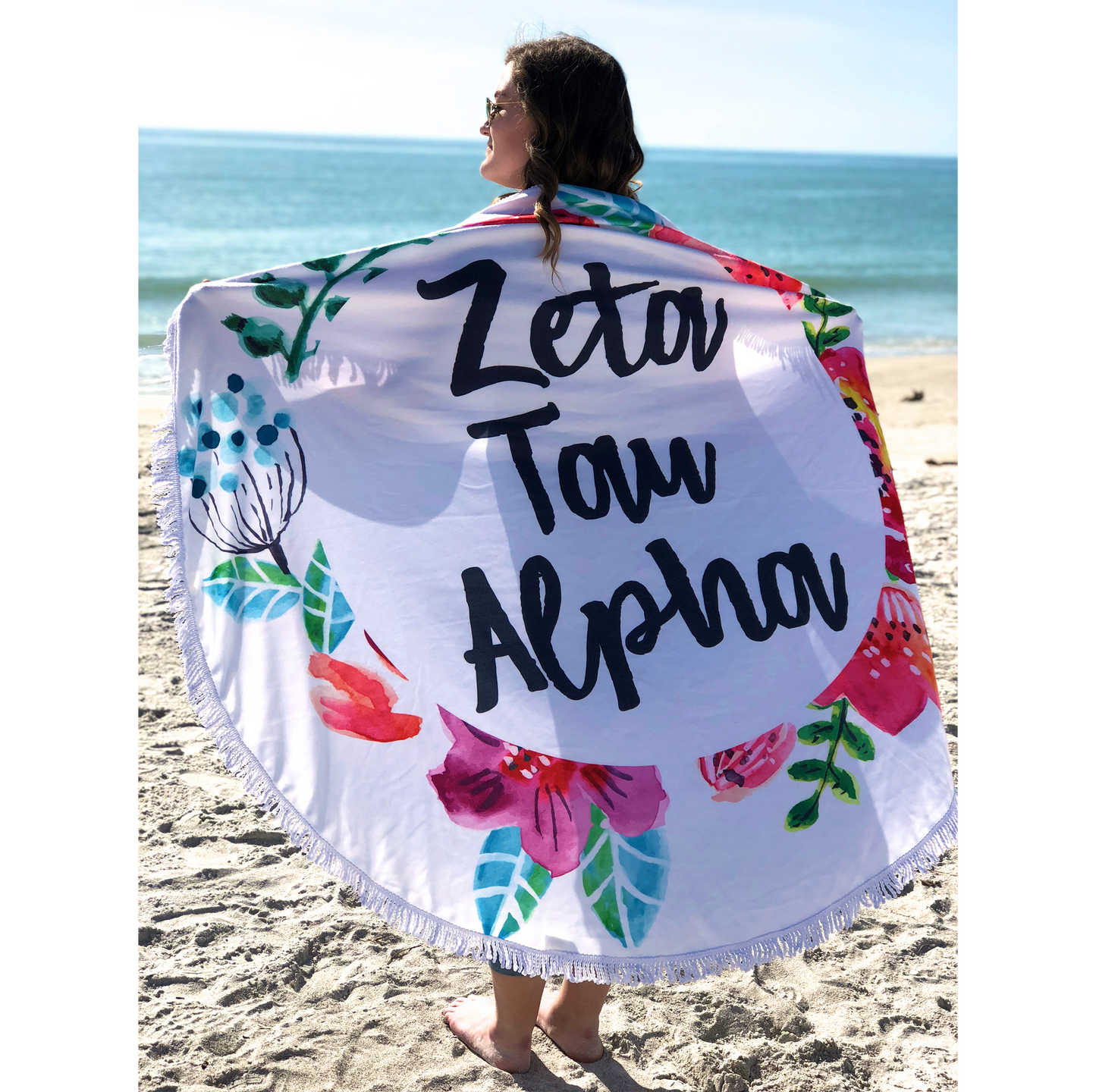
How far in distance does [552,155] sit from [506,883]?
4.23 feet

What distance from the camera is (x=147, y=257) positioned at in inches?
675

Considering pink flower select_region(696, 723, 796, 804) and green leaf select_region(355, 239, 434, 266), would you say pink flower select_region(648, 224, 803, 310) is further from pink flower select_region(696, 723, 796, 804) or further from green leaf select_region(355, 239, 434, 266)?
pink flower select_region(696, 723, 796, 804)

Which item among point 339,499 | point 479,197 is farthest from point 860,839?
point 479,197

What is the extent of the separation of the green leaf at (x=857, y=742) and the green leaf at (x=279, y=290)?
1.27m

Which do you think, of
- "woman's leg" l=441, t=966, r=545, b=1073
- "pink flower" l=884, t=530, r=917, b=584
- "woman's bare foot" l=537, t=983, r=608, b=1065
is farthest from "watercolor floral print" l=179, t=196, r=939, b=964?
"woman's bare foot" l=537, t=983, r=608, b=1065

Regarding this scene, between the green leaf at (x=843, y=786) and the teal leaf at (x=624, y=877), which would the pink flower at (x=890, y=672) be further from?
the teal leaf at (x=624, y=877)

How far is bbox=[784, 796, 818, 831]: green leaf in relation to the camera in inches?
68.3

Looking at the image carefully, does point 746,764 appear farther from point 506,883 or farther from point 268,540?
point 268,540

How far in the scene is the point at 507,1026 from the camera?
1895mm

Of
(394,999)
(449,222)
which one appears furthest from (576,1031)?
(449,222)

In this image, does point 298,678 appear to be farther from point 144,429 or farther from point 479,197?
point 479,197

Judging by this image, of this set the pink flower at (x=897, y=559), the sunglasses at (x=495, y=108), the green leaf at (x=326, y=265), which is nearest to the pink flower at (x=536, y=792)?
the pink flower at (x=897, y=559)
